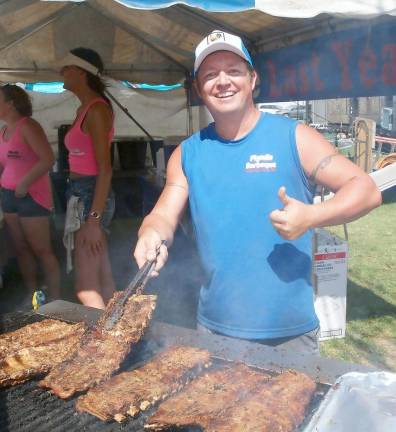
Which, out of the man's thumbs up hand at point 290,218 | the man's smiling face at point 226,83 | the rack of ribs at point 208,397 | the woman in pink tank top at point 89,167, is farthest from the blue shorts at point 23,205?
the man's thumbs up hand at point 290,218

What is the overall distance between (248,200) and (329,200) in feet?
1.21

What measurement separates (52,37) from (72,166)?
3589 millimetres

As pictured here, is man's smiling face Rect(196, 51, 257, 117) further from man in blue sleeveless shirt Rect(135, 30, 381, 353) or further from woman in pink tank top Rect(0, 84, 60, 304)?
woman in pink tank top Rect(0, 84, 60, 304)

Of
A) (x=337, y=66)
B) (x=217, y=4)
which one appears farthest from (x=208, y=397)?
(x=337, y=66)

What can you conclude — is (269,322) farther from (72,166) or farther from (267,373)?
(72,166)

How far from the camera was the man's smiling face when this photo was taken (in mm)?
2197

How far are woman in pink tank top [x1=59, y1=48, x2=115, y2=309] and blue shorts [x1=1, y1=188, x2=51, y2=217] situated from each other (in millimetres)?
644

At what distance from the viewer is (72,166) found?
4.23 m

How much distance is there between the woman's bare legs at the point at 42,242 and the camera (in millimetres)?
4785

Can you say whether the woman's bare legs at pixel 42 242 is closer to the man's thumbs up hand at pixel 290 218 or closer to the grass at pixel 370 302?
the grass at pixel 370 302

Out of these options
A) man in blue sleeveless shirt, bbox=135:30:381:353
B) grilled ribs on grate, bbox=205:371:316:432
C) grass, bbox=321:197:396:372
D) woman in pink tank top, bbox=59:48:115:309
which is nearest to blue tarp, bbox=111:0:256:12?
man in blue sleeveless shirt, bbox=135:30:381:353

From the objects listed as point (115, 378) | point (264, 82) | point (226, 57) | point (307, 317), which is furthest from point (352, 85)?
point (115, 378)

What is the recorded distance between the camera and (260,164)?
2.20 meters

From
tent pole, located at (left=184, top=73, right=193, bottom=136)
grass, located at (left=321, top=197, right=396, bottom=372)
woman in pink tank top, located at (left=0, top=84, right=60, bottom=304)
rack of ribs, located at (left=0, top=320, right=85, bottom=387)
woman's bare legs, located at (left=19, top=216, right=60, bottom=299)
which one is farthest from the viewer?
tent pole, located at (left=184, top=73, right=193, bottom=136)
